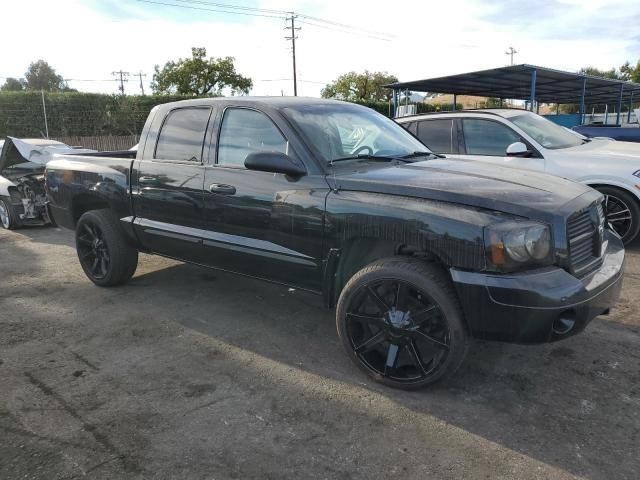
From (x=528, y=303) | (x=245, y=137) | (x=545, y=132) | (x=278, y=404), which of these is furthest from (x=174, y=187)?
(x=545, y=132)

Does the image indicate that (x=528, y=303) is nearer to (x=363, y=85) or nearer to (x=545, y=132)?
(x=545, y=132)

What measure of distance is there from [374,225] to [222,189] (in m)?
1.36

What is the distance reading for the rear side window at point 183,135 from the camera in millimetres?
4176

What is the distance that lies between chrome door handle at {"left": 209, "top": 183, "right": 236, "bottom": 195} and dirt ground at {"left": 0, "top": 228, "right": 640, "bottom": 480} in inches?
44.2

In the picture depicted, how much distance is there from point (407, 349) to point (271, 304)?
73.3 inches

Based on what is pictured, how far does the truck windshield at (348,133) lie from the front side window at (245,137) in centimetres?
18

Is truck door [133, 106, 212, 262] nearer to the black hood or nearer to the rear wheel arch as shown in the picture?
the rear wheel arch

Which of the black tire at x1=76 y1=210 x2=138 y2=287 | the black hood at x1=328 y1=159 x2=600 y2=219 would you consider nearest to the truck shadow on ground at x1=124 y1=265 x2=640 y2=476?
the black tire at x1=76 y1=210 x2=138 y2=287

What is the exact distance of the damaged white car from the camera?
27.3ft

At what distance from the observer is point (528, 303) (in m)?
2.64

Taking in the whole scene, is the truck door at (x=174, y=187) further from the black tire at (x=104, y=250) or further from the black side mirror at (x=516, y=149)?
the black side mirror at (x=516, y=149)

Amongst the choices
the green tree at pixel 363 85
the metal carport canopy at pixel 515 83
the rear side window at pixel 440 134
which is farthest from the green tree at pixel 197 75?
the rear side window at pixel 440 134

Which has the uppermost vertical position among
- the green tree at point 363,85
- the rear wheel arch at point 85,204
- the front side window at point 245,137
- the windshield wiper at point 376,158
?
the green tree at point 363,85

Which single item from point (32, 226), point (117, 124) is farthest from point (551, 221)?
point (117, 124)
